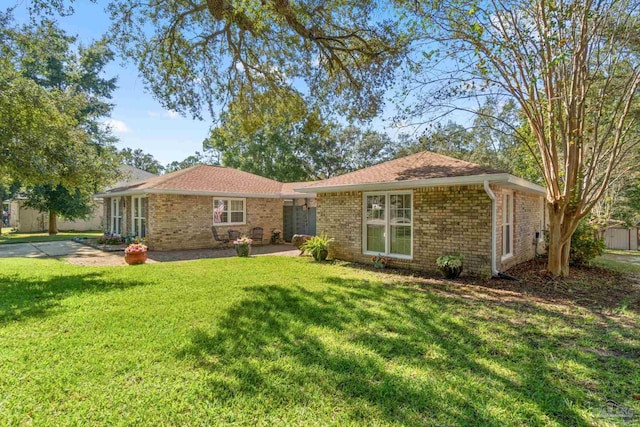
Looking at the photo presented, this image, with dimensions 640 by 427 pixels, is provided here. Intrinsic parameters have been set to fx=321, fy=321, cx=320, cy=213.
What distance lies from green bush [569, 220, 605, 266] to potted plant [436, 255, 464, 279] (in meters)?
4.86

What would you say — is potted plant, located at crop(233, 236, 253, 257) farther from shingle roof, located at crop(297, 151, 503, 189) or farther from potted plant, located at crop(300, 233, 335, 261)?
shingle roof, located at crop(297, 151, 503, 189)

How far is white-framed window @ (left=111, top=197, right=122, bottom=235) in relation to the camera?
16.8 metres

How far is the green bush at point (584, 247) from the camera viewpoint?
9875mm

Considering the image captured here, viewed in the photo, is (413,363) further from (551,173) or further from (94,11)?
(94,11)

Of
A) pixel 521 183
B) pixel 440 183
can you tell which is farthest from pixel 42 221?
pixel 521 183

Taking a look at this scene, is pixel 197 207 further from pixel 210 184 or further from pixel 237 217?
pixel 237 217

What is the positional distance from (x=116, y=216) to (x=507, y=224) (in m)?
18.1

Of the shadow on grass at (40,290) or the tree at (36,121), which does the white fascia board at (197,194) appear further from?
the shadow on grass at (40,290)

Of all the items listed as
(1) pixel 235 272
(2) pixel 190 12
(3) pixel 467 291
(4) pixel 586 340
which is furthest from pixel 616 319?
(2) pixel 190 12

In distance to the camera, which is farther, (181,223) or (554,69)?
(181,223)

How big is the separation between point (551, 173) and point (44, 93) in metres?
13.7

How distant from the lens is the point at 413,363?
3.60 m

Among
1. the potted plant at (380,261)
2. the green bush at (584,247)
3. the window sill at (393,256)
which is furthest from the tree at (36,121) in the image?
the green bush at (584,247)

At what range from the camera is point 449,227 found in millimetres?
8250
